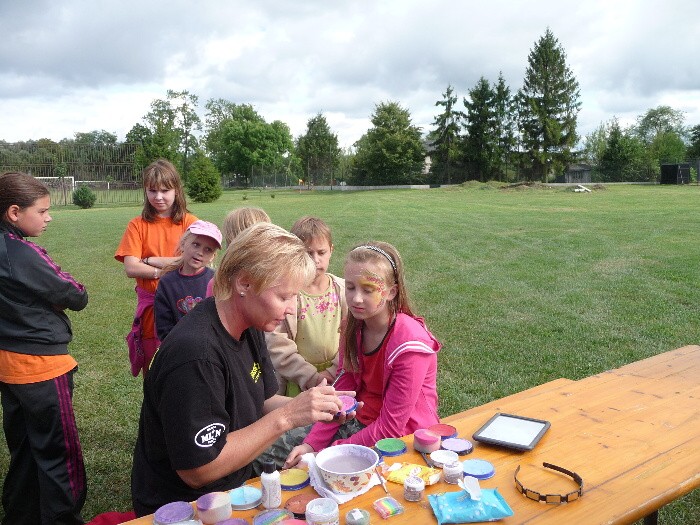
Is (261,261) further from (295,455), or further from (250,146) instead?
(250,146)

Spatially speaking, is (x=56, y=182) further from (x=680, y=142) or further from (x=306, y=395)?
(x=680, y=142)

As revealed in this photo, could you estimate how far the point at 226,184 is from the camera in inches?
3017

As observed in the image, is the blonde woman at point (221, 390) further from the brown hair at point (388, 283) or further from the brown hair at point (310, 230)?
the brown hair at point (310, 230)

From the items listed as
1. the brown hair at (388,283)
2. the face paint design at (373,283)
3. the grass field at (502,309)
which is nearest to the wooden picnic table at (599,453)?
the brown hair at (388,283)

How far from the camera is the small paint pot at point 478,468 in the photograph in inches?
79.0

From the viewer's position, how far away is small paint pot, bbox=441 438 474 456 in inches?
86.6

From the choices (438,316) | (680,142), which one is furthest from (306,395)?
(680,142)

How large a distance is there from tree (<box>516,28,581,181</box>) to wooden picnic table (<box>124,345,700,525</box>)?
57.3 meters

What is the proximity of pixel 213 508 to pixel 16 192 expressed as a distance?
2268 mm

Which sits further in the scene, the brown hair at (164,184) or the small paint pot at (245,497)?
the brown hair at (164,184)

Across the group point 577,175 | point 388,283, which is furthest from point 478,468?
point 577,175

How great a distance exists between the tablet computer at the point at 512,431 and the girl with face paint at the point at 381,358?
37 centimetres

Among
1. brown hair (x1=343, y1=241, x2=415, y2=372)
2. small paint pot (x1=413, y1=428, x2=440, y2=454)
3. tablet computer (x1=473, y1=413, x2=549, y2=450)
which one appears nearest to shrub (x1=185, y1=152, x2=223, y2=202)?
brown hair (x1=343, y1=241, x2=415, y2=372)

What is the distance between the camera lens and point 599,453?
2217 mm
